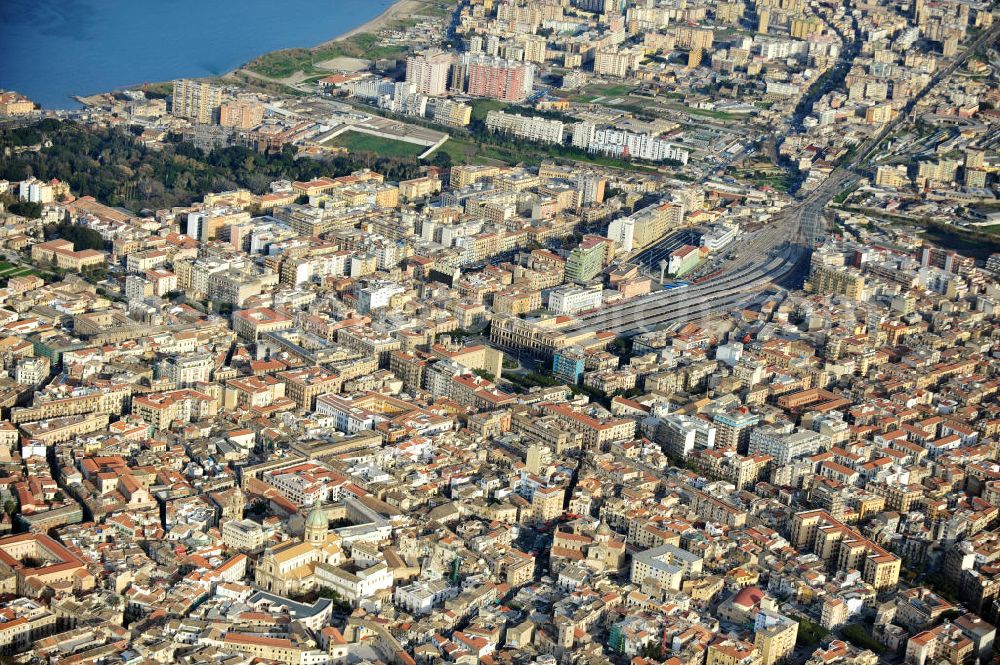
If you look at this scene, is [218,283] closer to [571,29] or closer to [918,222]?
[918,222]

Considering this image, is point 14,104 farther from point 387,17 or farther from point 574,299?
point 387,17

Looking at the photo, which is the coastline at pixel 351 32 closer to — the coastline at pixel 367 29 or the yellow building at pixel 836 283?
the coastline at pixel 367 29

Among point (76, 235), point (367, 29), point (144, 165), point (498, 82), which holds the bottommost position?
point (76, 235)

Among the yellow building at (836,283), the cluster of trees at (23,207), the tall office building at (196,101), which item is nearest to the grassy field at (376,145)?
the tall office building at (196,101)

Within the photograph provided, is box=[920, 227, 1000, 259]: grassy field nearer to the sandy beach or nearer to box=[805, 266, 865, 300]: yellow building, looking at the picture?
box=[805, 266, 865, 300]: yellow building

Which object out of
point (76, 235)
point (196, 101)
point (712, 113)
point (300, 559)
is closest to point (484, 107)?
point (712, 113)

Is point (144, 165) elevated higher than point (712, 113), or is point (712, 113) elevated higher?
point (712, 113)

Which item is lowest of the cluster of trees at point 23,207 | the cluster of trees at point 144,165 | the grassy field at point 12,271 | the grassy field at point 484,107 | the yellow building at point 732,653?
the yellow building at point 732,653
